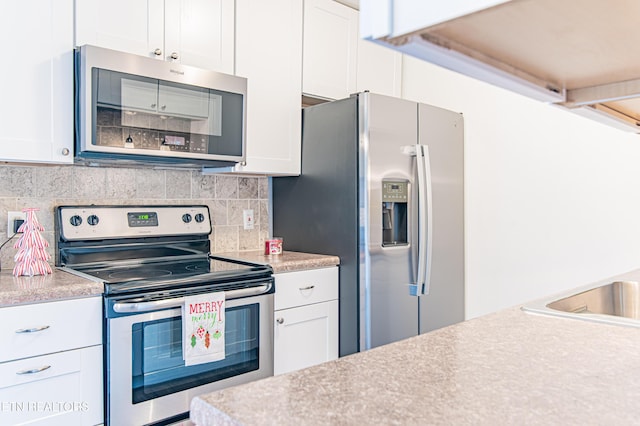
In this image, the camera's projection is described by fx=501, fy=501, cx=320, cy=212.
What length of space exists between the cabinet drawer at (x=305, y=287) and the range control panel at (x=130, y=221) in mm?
573

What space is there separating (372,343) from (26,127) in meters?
1.82

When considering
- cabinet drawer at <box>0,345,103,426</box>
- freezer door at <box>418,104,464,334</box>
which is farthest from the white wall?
cabinet drawer at <box>0,345,103,426</box>

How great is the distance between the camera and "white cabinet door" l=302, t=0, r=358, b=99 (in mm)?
2863

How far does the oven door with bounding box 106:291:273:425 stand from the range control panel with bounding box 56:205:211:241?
0.62m

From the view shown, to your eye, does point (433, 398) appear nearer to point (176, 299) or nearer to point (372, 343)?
point (176, 299)

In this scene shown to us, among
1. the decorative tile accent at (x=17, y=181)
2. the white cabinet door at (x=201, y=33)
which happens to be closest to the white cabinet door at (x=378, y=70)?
the white cabinet door at (x=201, y=33)

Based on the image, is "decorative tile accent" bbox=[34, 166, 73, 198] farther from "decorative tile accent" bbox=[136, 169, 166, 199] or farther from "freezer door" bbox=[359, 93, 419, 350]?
"freezer door" bbox=[359, 93, 419, 350]

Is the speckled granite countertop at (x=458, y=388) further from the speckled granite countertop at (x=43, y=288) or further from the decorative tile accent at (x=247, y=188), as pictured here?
the decorative tile accent at (x=247, y=188)

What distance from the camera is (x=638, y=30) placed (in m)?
0.65

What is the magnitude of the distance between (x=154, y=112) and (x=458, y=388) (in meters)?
1.81

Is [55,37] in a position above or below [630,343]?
above

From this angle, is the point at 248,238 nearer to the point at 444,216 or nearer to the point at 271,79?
the point at 271,79

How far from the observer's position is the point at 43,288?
67.0 inches

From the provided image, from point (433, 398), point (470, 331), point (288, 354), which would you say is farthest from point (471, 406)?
point (288, 354)
